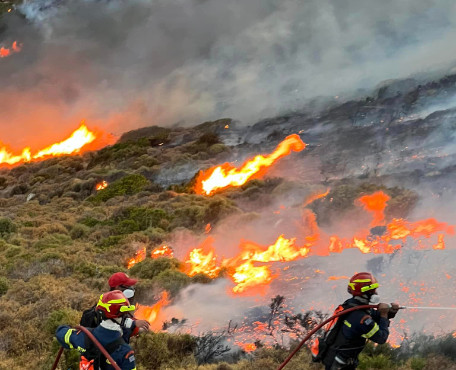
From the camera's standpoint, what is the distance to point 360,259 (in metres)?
12.4

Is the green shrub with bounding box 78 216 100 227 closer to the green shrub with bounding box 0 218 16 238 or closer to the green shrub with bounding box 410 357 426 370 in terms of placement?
the green shrub with bounding box 0 218 16 238

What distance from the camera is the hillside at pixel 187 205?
10.4m

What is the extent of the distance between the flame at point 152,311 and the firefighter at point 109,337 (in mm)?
6111

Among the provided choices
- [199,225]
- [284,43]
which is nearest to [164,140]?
[284,43]

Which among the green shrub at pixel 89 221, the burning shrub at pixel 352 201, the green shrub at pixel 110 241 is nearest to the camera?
the burning shrub at pixel 352 201

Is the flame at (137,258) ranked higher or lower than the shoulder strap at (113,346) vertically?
lower

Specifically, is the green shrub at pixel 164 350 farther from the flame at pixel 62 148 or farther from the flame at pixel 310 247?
the flame at pixel 62 148

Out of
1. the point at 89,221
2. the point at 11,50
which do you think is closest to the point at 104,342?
the point at 89,221

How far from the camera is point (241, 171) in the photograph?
2658cm

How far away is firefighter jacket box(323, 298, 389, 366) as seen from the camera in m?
5.67

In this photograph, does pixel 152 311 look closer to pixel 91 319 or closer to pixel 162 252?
pixel 162 252

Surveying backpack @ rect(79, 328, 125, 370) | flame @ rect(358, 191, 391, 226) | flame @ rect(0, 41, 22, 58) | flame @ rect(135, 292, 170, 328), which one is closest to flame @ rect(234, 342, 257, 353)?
flame @ rect(135, 292, 170, 328)

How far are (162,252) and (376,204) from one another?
7.96 m

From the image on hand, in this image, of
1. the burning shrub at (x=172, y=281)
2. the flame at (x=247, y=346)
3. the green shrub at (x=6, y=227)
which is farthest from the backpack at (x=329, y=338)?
the green shrub at (x=6, y=227)
